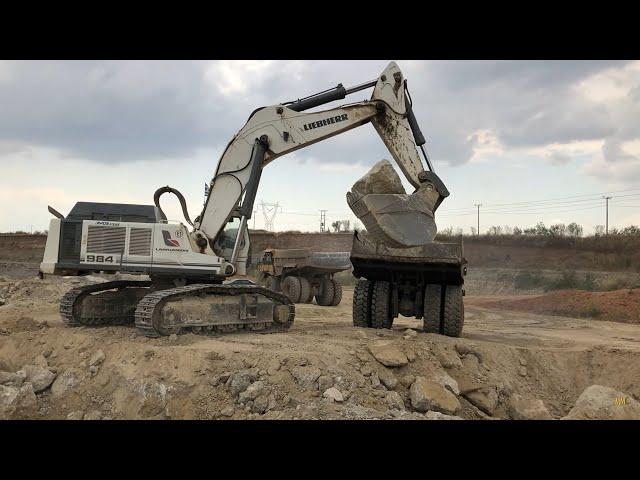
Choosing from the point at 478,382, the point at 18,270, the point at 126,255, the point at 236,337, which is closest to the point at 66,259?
the point at 126,255

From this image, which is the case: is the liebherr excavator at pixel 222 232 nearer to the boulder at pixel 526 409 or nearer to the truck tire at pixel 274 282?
the boulder at pixel 526 409

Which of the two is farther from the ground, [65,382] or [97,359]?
[97,359]

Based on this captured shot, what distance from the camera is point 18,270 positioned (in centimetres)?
3269

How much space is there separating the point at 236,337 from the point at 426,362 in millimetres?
3036

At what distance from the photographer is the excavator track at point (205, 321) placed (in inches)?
354

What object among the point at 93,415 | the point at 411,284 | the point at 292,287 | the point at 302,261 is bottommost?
the point at 93,415

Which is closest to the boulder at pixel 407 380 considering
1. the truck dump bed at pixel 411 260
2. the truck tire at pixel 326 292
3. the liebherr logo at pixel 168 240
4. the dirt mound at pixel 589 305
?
the truck dump bed at pixel 411 260

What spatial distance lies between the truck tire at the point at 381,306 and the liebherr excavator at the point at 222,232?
5.58ft

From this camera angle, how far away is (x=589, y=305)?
64.2ft

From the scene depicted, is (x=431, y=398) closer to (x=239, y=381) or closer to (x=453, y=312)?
(x=239, y=381)

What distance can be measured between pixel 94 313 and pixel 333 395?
5581 mm

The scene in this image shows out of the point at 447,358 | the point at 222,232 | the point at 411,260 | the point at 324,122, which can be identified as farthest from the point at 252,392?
the point at 324,122

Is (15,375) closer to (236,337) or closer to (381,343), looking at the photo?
(236,337)

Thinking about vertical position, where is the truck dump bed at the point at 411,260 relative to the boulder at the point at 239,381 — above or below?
above
